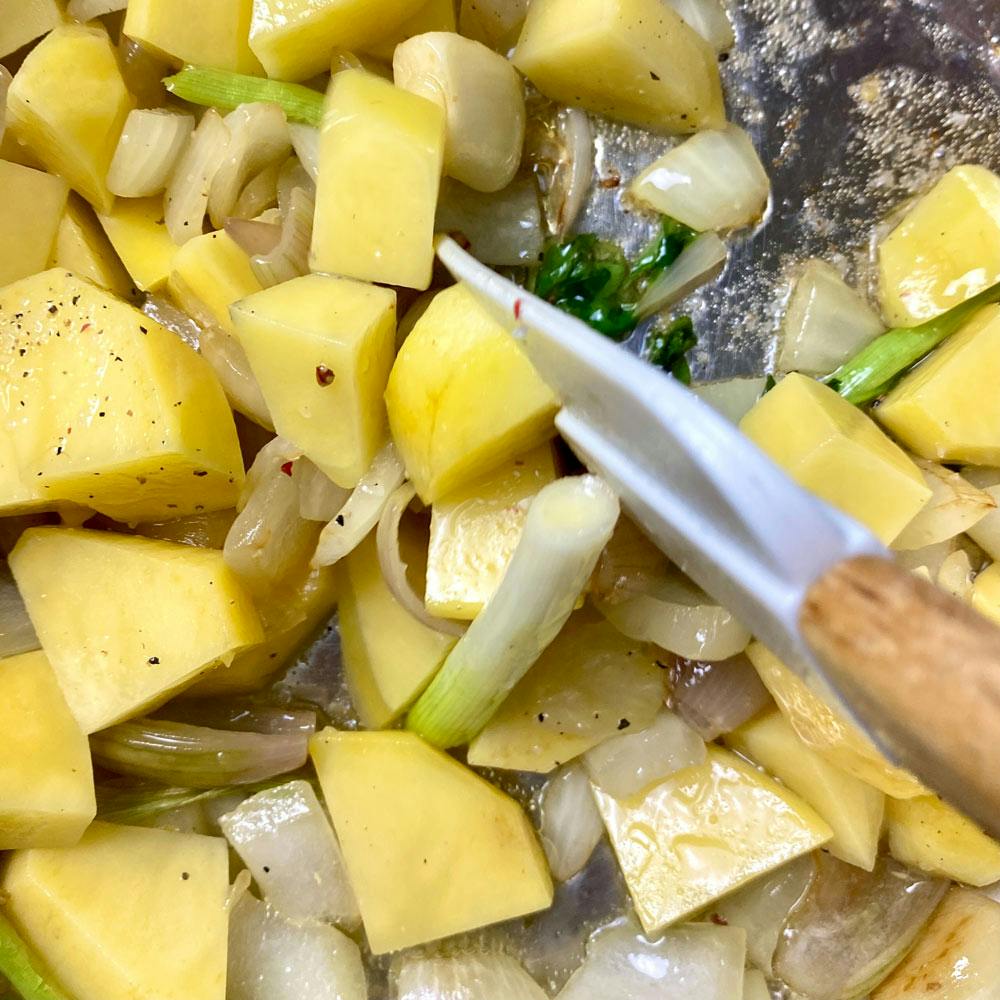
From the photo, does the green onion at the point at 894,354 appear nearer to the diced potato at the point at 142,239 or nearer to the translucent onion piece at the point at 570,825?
the translucent onion piece at the point at 570,825

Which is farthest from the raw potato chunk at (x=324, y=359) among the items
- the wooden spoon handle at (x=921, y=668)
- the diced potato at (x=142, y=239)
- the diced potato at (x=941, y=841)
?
the diced potato at (x=941, y=841)

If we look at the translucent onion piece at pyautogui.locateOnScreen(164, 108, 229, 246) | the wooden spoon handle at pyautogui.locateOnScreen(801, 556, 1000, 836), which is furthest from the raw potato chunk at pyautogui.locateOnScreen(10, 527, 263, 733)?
the wooden spoon handle at pyautogui.locateOnScreen(801, 556, 1000, 836)

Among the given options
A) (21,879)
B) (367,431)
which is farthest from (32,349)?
(21,879)

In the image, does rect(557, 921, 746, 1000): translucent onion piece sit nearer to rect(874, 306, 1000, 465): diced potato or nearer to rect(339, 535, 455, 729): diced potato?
rect(339, 535, 455, 729): diced potato

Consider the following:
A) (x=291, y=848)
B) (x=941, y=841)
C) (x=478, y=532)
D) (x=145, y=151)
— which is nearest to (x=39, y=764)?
(x=291, y=848)

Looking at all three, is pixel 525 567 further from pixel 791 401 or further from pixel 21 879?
pixel 21 879

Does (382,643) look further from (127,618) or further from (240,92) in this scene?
(240,92)
